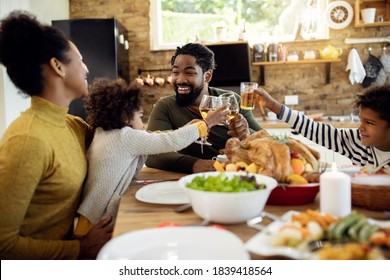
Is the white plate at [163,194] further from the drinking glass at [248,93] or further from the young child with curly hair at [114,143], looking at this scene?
the drinking glass at [248,93]

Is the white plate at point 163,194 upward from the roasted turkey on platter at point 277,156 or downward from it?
downward

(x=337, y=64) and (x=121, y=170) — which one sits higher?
(x=337, y=64)

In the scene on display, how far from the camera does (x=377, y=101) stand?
5.75 ft

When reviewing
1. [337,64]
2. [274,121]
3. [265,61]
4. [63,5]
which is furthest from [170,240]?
[63,5]

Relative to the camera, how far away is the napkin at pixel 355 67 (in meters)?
4.21

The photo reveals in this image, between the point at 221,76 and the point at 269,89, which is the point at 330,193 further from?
the point at 269,89

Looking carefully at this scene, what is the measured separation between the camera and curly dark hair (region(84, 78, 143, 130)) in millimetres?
1574

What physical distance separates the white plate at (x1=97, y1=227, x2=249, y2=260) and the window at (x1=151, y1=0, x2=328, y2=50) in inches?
148

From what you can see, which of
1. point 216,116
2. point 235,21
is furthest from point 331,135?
point 235,21

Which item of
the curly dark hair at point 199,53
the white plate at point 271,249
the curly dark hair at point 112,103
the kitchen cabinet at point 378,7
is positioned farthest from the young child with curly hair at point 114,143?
the kitchen cabinet at point 378,7

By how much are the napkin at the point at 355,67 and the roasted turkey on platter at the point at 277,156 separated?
319 centimetres

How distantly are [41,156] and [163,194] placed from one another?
0.42m
